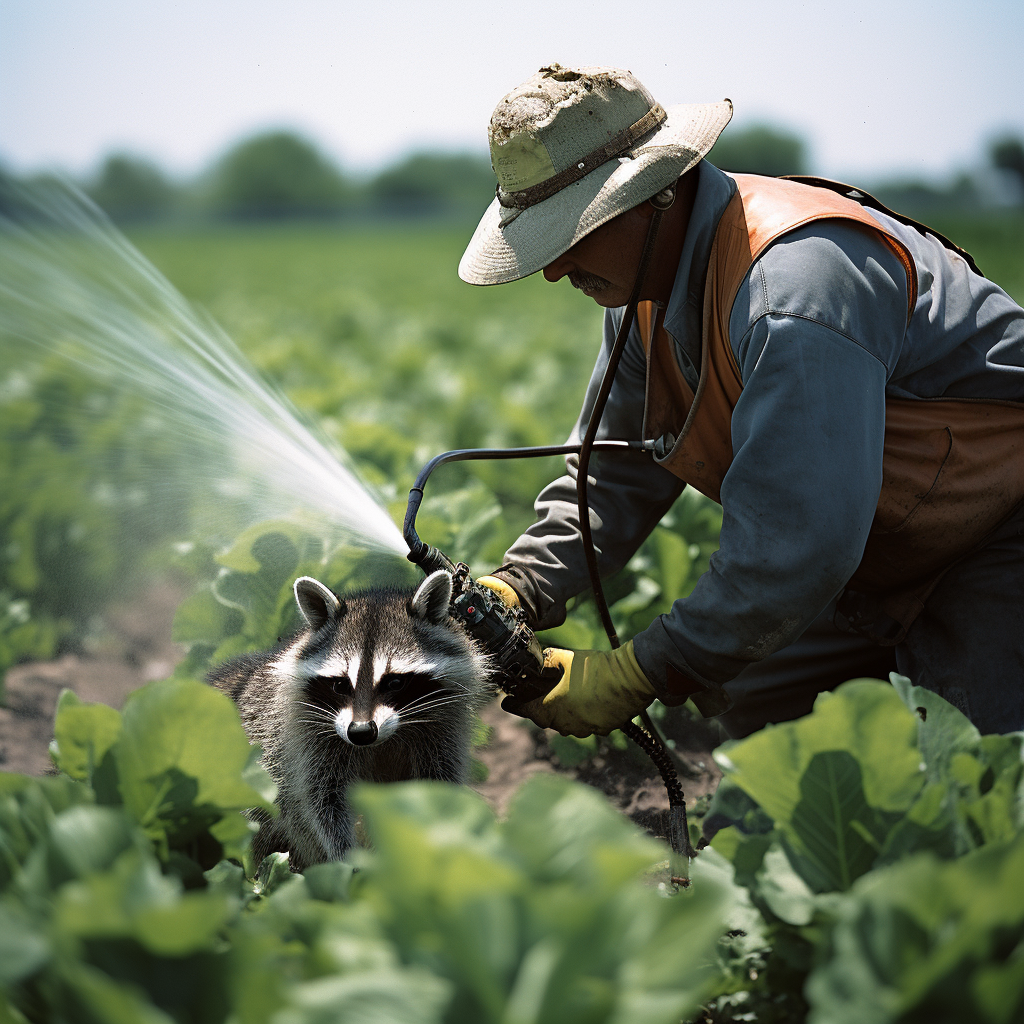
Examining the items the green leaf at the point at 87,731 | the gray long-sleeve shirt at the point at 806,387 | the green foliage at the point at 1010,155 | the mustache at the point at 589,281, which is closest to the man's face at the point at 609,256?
the mustache at the point at 589,281

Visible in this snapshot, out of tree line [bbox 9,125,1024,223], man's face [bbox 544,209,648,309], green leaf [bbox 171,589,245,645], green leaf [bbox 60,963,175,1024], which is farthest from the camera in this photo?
tree line [bbox 9,125,1024,223]

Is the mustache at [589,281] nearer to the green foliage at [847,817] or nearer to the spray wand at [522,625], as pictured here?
the spray wand at [522,625]

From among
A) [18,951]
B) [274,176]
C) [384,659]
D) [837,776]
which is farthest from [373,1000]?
[274,176]

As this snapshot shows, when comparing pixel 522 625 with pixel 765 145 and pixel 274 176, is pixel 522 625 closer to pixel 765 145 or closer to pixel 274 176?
pixel 765 145

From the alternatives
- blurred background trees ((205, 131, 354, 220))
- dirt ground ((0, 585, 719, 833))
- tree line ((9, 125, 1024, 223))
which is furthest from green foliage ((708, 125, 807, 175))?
dirt ground ((0, 585, 719, 833))

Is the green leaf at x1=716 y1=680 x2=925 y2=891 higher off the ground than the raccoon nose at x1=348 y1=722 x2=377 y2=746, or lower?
higher

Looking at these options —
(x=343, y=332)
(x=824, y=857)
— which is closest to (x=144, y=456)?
(x=824, y=857)

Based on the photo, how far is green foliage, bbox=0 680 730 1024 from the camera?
1.37 m

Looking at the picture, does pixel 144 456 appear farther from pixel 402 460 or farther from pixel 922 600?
pixel 922 600

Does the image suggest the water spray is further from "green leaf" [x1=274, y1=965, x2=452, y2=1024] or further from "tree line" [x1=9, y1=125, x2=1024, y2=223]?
"tree line" [x1=9, y1=125, x2=1024, y2=223]

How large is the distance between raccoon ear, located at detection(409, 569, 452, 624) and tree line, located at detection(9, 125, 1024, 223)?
295 ft

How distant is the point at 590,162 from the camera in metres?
2.92

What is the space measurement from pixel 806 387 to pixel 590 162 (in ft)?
3.02

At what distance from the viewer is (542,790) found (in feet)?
5.25
